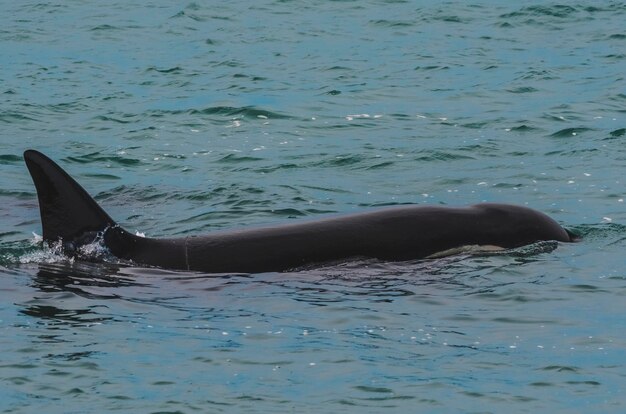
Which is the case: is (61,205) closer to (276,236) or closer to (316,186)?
(276,236)

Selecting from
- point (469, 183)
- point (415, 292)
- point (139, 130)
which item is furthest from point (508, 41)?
point (415, 292)

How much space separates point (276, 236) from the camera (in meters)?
13.1

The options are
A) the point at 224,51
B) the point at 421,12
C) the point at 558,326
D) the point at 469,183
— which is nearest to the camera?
the point at 558,326

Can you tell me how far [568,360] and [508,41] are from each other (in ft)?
73.3

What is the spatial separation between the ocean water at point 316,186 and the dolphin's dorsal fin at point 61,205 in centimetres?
31

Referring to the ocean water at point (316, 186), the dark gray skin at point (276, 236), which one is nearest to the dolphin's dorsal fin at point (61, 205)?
the dark gray skin at point (276, 236)

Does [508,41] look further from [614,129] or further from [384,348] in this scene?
[384,348]

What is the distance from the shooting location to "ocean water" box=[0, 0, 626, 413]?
10.1 m

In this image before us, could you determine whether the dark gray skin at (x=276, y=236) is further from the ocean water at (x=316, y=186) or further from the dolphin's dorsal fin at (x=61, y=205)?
the ocean water at (x=316, y=186)

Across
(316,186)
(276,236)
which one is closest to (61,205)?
(276,236)

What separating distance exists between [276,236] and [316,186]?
5520 millimetres

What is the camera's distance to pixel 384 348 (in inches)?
420

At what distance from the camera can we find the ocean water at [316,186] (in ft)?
33.0

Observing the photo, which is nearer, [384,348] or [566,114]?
[384,348]
